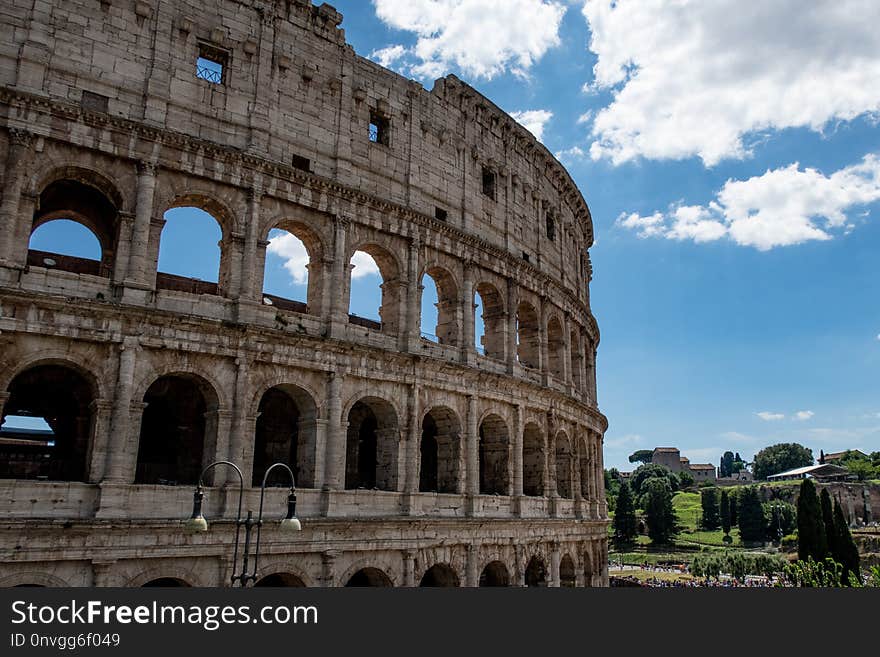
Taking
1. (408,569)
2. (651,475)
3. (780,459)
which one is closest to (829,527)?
(408,569)

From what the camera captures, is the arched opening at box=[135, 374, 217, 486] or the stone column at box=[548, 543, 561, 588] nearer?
the arched opening at box=[135, 374, 217, 486]

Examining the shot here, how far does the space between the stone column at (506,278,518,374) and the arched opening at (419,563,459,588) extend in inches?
259

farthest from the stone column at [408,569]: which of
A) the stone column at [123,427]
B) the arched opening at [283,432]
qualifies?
the stone column at [123,427]

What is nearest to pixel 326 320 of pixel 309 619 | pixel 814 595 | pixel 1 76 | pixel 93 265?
pixel 93 265

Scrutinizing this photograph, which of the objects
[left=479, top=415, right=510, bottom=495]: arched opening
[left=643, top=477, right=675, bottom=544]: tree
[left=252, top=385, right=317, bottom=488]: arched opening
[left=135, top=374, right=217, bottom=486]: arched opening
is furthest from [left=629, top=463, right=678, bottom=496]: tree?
[left=135, top=374, right=217, bottom=486]: arched opening

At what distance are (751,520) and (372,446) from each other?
230 feet

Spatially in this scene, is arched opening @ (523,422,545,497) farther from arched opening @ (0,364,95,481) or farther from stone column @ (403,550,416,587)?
arched opening @ (0,364,95,481)

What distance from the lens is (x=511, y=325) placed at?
24.6 metres

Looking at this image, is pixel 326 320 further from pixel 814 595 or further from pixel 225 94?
pixel 814 595

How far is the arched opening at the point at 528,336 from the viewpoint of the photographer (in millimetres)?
26047

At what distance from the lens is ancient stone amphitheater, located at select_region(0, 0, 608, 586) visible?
50.4 feet

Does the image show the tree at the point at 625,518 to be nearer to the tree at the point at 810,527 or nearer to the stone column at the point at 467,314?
the tree at the point at 810,527

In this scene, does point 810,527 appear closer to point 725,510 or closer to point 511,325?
point 511,325

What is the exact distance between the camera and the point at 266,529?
16703 mm
